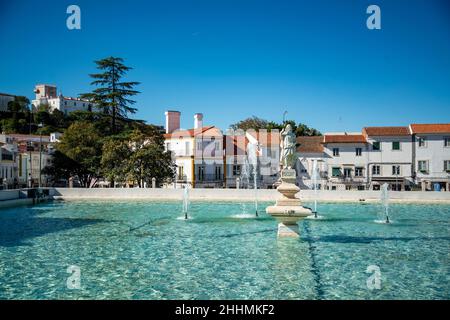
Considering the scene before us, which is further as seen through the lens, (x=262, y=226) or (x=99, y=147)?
(x=99, y=147)

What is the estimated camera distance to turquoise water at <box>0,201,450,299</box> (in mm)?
9383

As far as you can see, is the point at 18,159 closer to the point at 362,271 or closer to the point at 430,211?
the point at 430,211

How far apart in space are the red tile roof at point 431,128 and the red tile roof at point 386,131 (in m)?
0.90

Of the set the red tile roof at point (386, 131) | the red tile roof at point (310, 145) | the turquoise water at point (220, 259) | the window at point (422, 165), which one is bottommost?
the turquoise water at point (220, 259)

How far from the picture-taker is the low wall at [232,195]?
114 ft

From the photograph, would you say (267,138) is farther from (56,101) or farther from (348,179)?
(56,101)

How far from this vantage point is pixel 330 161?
5172cm

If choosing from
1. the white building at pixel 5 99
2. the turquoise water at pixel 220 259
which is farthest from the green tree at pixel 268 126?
the white building at pixel 5 99

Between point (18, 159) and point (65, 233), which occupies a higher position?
point (18, 159)

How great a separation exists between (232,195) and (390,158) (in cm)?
2459

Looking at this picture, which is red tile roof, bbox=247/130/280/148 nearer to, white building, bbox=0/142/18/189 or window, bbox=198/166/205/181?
window, bbox=198/166/205/181

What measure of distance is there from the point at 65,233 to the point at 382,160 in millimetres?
42166

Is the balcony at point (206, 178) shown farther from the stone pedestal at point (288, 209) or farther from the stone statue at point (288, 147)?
the stone statue at point (288, 147)
